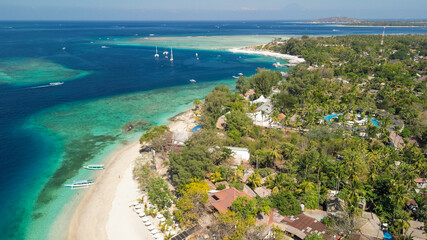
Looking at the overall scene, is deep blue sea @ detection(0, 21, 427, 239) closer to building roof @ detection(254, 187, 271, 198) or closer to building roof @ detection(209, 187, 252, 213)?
building roof @ detection(209, 187, 252, 213)

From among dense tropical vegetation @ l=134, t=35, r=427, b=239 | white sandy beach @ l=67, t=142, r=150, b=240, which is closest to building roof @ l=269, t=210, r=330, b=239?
dense tropical vegetation @ l=134, t=35, r=427, b=239


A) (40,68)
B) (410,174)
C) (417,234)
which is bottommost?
(417,234)

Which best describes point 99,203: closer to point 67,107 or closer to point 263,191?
point 263,191

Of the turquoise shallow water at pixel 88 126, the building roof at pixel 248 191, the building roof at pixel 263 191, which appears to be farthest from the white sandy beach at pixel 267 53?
the building roof at pixel 248 191

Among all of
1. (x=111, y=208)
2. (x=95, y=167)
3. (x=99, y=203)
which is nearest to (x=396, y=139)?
(x=111, y=208)

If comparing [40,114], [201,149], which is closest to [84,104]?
[40,114]

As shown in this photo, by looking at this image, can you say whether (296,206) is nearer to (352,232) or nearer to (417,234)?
(352,232)
